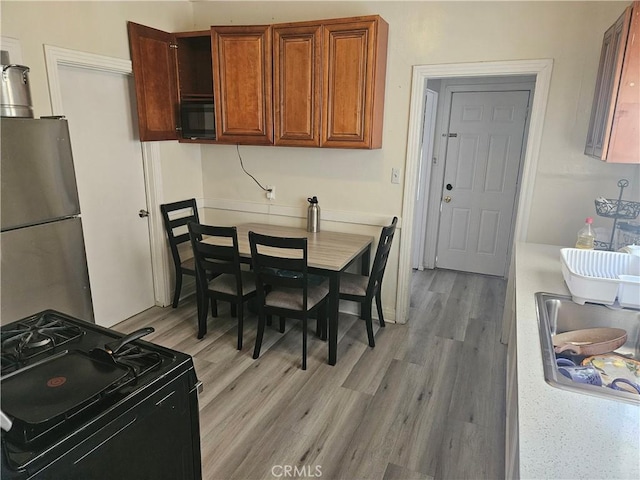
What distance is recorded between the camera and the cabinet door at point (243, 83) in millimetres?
3160

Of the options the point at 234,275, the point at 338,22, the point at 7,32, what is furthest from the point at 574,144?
the point at 7,32

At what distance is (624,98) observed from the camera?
1.93 m

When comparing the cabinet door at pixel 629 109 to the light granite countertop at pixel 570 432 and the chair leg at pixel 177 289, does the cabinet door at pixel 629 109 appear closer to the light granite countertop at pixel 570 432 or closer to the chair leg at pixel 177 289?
the light granite countertop at pixel 570 432

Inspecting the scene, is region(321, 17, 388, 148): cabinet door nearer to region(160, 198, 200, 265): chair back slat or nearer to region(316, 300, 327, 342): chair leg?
region(316, 300, 327, 342): chair leg

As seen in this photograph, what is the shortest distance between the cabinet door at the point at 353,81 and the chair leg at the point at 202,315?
1.51m

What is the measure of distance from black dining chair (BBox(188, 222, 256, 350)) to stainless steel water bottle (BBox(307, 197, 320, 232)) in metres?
0.66

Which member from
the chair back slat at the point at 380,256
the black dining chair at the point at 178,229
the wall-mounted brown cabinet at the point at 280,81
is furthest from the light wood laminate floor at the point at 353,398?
the wall-mounted brown cabinet at the point at 280,81

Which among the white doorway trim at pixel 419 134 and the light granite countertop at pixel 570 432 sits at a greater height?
the white doorway trim at pixel 419 134

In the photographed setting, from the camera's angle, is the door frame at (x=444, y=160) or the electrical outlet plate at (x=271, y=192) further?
the door frame at (x=444, y=160)

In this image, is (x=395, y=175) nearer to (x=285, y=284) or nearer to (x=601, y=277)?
(x=285, y=284)

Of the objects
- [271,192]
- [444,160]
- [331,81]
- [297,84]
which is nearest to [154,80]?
[297,84]

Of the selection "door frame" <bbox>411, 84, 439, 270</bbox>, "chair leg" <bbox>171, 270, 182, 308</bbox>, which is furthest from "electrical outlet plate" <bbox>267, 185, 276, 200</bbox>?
"door frame" <bbox>411, 84, 439, 270</bbox>

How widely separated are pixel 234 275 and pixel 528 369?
7.64 ft

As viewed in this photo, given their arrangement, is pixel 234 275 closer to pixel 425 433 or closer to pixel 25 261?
pixel 25 261
